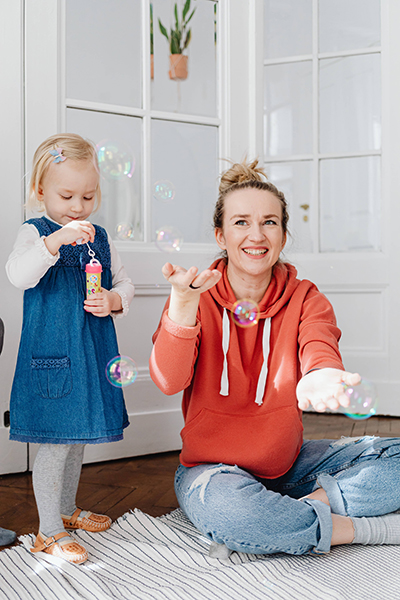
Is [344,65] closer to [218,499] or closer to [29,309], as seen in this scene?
[29,309]

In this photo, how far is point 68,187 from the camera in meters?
1.26

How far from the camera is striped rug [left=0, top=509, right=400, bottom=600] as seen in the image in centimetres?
103

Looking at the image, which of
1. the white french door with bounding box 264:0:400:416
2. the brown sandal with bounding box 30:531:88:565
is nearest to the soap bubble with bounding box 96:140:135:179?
the brown sandal with bounding box 30:531:88:565

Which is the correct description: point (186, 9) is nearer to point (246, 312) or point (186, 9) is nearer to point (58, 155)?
point (58, 155)

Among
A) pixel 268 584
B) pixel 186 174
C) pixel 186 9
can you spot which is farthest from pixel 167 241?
pixel 186 9

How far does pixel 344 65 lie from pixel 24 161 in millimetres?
1767

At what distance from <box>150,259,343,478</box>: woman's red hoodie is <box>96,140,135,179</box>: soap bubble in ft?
1.39

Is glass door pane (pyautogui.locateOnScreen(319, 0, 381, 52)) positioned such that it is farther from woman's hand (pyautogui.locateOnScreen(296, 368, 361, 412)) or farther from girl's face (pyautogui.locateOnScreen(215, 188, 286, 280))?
woman's hand (pyautogui.locateOnScreen(296, 368, 361, 412))

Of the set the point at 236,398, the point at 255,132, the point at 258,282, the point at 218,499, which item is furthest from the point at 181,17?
the point at 218,499

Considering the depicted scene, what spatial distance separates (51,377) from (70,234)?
0.34m

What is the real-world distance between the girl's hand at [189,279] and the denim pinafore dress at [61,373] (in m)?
0.37

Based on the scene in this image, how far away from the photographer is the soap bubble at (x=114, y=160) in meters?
1.45

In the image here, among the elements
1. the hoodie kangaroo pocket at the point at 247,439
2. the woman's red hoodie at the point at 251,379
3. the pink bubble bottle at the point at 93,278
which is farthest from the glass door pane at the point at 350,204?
the pink bubble bottle at the point at 93,278

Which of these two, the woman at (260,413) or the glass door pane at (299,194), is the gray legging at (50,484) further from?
the glass door pane at (299,194)
